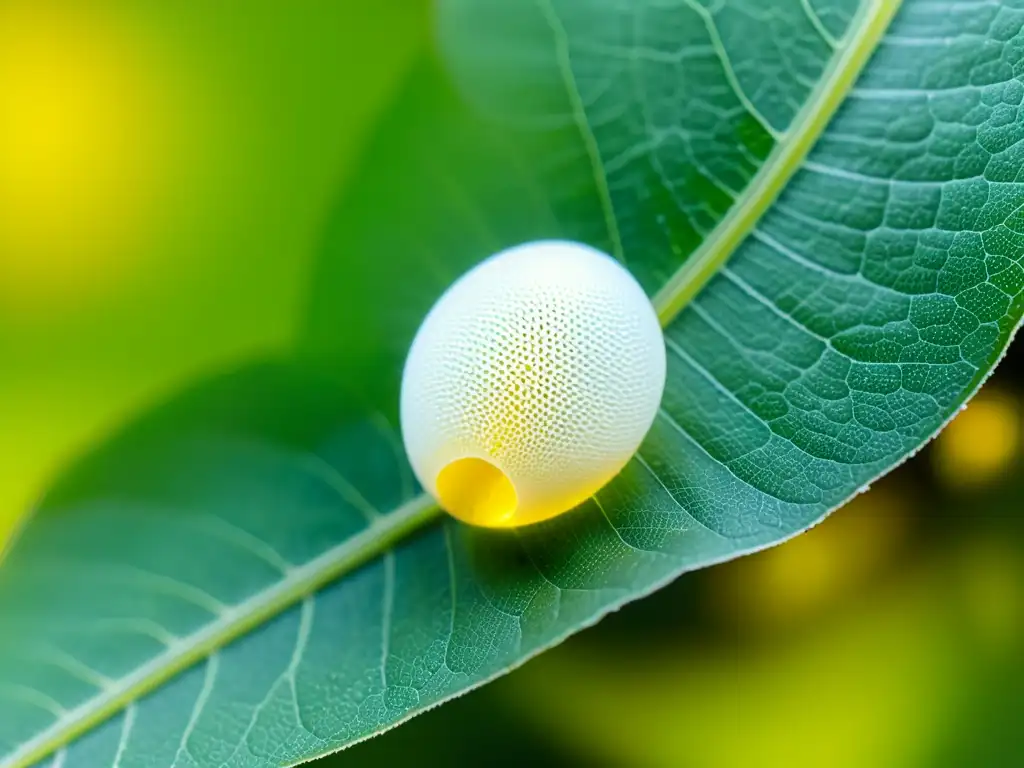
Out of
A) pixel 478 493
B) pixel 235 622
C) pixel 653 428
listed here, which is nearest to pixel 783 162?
pixel 653 428

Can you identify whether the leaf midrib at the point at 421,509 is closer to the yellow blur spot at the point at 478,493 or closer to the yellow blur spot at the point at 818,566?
the yellow blur spot at the point at 478,493

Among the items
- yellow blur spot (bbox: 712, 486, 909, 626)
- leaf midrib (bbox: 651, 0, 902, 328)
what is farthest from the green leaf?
yellow blur spot (bbox: 712, 486, 909, 626)

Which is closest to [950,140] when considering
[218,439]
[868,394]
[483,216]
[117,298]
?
[868,394]

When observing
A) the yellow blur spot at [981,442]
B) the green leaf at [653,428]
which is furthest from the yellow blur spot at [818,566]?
the green leaf at [653,428]

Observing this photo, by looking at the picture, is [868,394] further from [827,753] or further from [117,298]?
[117,298]

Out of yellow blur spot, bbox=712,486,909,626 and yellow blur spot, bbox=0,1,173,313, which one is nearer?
yellow blur spot, bbox=712,486,909,626

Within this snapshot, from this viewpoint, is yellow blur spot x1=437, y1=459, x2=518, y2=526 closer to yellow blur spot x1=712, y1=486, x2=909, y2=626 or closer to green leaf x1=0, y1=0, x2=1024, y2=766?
green leaf x1=0, y1=0, x2=1024, y2=766

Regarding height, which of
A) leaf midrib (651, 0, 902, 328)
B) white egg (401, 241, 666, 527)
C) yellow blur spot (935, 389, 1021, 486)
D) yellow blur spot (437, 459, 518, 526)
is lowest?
yellow blur spot (935, 389, 1021, 486)
